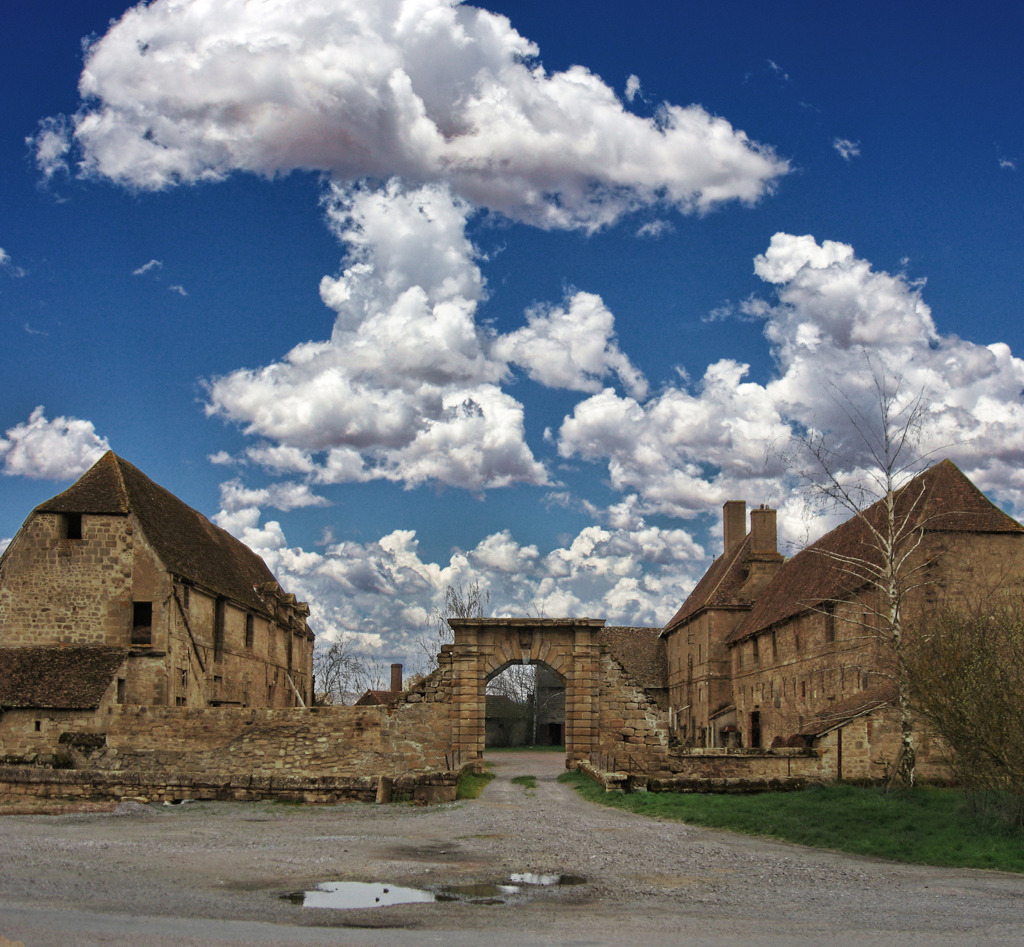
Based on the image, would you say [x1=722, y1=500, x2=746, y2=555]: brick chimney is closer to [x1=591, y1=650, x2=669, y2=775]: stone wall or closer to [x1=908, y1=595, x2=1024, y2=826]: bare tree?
[x1=591, y1=650, x2=669, y2=775]: stone wall

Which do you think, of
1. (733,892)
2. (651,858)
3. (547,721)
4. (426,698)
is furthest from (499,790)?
(547,721)

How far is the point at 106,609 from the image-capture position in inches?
1252

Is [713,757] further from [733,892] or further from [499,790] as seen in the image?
[733,892]

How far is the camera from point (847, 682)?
33250mm

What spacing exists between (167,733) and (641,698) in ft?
42.9

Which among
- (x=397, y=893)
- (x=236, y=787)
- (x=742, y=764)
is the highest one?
(x=397, y=893)

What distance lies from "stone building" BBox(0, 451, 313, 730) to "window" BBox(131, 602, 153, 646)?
33 mm

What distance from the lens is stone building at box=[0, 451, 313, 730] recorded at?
29.6m

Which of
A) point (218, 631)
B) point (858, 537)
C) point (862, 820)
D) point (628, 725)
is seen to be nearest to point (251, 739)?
point (628, 725)

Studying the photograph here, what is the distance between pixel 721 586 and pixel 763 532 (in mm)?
3578

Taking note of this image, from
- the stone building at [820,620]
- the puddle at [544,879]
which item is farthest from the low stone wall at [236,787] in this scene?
the stone building at [820,620]

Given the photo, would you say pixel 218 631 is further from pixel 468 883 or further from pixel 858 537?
pixel 468 883

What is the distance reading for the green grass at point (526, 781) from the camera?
2517cm

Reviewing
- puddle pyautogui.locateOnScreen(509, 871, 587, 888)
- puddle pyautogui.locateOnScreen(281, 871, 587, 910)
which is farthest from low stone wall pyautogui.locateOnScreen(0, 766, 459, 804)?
puddle pyautogui.locateOnScreen(281, 871, 587, 910)
